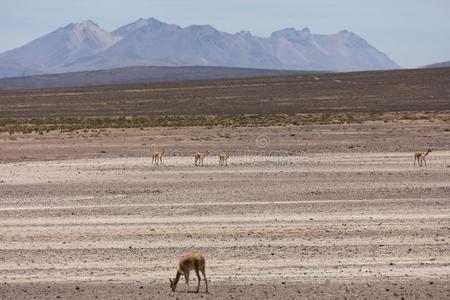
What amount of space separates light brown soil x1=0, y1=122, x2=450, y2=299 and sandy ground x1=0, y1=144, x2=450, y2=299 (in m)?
0.03

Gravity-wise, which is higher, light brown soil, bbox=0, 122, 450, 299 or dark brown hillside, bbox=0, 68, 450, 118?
dark brown hillside, bbox=0, 68, 450, 118

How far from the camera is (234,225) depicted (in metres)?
15.6

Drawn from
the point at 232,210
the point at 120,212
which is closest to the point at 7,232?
the point at 120,212

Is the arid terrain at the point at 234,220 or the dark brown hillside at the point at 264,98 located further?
the dark brown hillside at the point at 264,98

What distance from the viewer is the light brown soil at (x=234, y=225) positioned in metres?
11.2

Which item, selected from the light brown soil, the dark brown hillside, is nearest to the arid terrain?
the light brown soil

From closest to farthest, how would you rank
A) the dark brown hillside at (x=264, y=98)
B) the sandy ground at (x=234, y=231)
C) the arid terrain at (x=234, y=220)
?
the sandy ground at (x=234, y=231) → the arid terrain at (x=234, y=220) → the dark brown hillside at (x=264, y=98)

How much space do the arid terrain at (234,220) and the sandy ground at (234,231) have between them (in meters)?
0.03

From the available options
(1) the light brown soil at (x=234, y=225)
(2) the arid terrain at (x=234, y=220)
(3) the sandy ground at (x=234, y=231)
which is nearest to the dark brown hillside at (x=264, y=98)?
(2) the arid terrain at (x=234, y=220)

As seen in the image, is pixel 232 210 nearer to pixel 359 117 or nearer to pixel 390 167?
pixel 390 167

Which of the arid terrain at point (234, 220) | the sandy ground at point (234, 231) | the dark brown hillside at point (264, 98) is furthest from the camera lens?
the dark brown hillside at point (264, 98)

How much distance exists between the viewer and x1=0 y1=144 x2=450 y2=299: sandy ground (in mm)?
11070

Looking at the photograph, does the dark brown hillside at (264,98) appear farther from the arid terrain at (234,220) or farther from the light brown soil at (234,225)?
the light brown soil at (234,225)

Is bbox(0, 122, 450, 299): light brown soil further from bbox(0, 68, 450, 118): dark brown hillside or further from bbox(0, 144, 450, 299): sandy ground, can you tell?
bbox(0, 68, 450, 118): dark brown hillside
